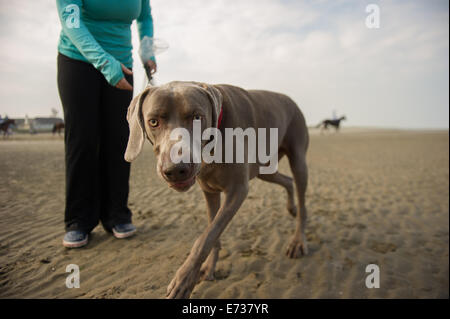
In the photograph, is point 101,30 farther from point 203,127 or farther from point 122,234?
point 122,234

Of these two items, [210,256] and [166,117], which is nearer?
[166,117]

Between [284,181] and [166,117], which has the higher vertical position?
[166,117]

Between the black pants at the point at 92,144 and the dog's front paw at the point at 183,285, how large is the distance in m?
0.91

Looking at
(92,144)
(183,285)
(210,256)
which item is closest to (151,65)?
(92,144)

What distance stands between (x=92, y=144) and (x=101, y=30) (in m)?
0.76

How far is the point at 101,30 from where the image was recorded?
1586 mm

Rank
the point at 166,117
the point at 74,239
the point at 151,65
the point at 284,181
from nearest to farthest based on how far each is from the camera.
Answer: the point at 166,117
the point at 151,65
the point at 74,239
the point at 284,181

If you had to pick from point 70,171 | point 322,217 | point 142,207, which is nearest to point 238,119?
point 70,171

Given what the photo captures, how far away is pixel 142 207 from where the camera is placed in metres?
3.65

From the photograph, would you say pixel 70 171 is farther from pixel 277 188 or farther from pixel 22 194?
pixel 277 188

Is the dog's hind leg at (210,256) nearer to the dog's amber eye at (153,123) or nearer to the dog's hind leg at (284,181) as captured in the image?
the dog's hind leg at (284,181)

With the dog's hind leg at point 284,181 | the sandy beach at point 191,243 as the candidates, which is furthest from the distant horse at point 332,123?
the dog's hind leg at point 284,181

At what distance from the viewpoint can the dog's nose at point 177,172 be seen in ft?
4.20

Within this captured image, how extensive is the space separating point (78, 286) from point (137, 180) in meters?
0.94
